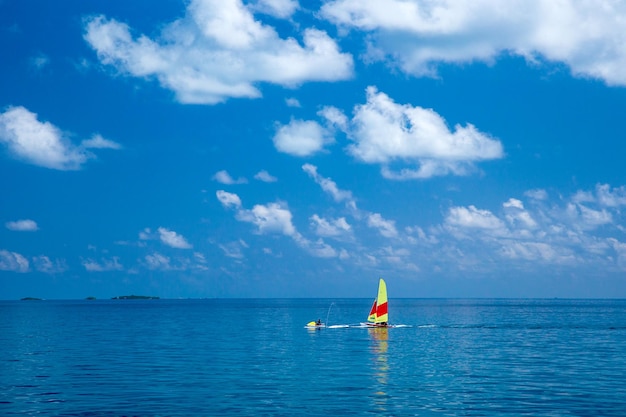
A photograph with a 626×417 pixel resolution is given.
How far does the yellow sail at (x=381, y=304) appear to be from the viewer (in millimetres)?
106750

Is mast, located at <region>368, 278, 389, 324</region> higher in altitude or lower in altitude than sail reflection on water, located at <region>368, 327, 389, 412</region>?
higher

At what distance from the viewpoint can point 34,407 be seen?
39812 mm

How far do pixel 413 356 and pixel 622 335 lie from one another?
45.6 meters

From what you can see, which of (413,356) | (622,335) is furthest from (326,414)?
(622,335)

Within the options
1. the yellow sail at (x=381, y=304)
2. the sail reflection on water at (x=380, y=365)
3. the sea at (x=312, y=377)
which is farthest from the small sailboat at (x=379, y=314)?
the sea at (x=312, y=377)

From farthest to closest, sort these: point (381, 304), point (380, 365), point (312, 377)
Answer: point (381, 304)
point (380, 365)
point (312, 377)

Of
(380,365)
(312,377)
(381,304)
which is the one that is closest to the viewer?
(312,377)

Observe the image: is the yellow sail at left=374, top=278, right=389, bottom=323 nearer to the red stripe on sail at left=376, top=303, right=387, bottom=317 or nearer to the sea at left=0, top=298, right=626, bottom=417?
the red stripe on sail at left=376, top=303, right=387, bottom=317

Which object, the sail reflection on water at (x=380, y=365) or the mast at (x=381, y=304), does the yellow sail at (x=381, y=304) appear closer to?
the mast at (x=381, y=304)

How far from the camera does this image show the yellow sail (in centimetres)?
10675

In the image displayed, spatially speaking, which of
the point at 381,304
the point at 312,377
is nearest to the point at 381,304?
the point at 381,304

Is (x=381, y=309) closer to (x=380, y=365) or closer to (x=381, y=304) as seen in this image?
(x=381, y=304)

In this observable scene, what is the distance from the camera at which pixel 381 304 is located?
110 m

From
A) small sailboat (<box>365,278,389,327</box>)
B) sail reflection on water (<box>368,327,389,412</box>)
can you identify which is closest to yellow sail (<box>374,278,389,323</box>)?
small sailboat (<box>365,278,389,327</box>)
